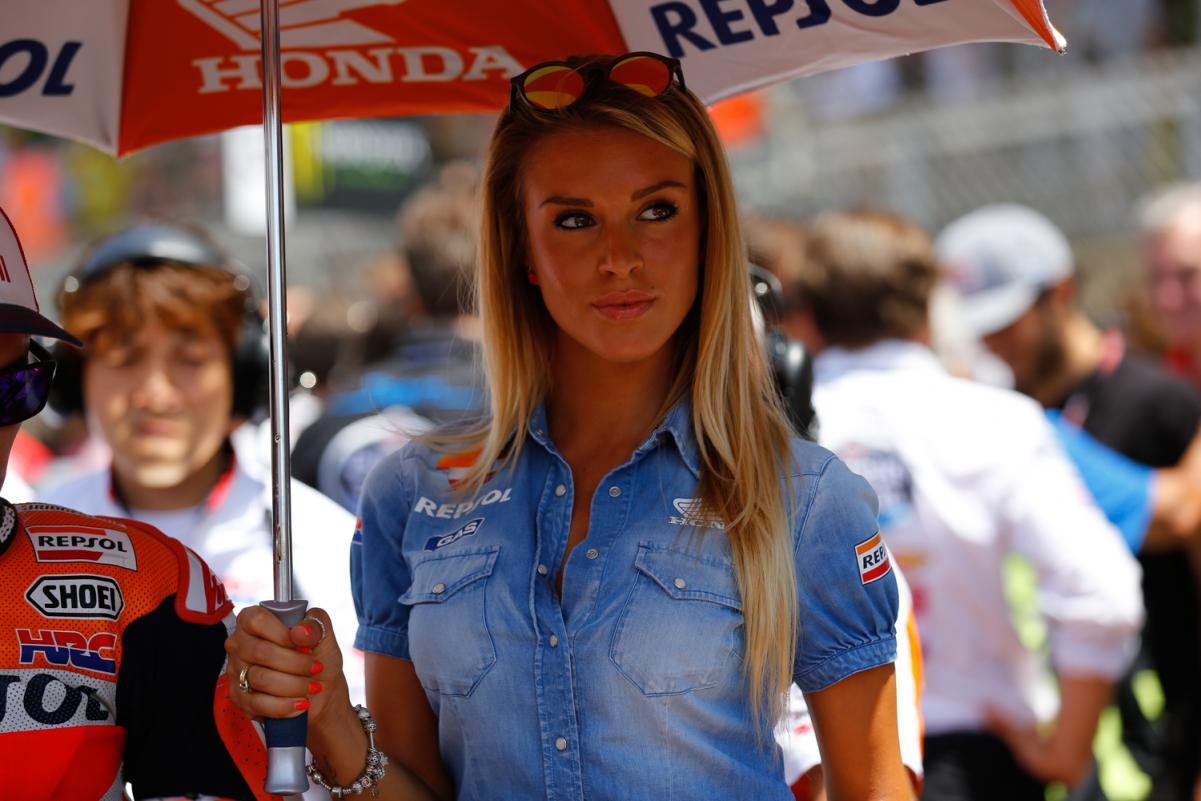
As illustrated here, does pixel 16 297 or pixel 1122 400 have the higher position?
pixel 16 297

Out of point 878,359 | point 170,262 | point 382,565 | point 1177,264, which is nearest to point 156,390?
point 170,262

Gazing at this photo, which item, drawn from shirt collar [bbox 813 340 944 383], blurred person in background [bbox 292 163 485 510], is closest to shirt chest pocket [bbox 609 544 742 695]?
blurred person in background [bbox 292 163 485 510]

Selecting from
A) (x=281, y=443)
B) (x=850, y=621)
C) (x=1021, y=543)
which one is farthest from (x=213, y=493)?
(x=1021, y=543)

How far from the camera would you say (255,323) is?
3.83 m

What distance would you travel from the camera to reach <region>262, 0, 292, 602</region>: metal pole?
2.23 meters

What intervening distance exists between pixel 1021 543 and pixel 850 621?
89.2 inches

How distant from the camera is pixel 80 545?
2111mm

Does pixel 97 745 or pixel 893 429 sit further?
pixel 893 429

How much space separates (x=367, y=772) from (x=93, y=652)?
1.61 ft

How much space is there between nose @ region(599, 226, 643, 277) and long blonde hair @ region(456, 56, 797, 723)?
135 millimetres

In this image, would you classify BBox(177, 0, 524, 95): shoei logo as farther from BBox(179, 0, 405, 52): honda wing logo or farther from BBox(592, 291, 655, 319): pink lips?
BBox(592, 291, 655, 319): pink lips

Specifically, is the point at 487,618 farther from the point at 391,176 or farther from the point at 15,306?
the point at 391,176

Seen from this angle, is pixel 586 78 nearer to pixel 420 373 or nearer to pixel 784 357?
pixel 784 357

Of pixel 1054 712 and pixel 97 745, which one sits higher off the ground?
pixel 97 745
